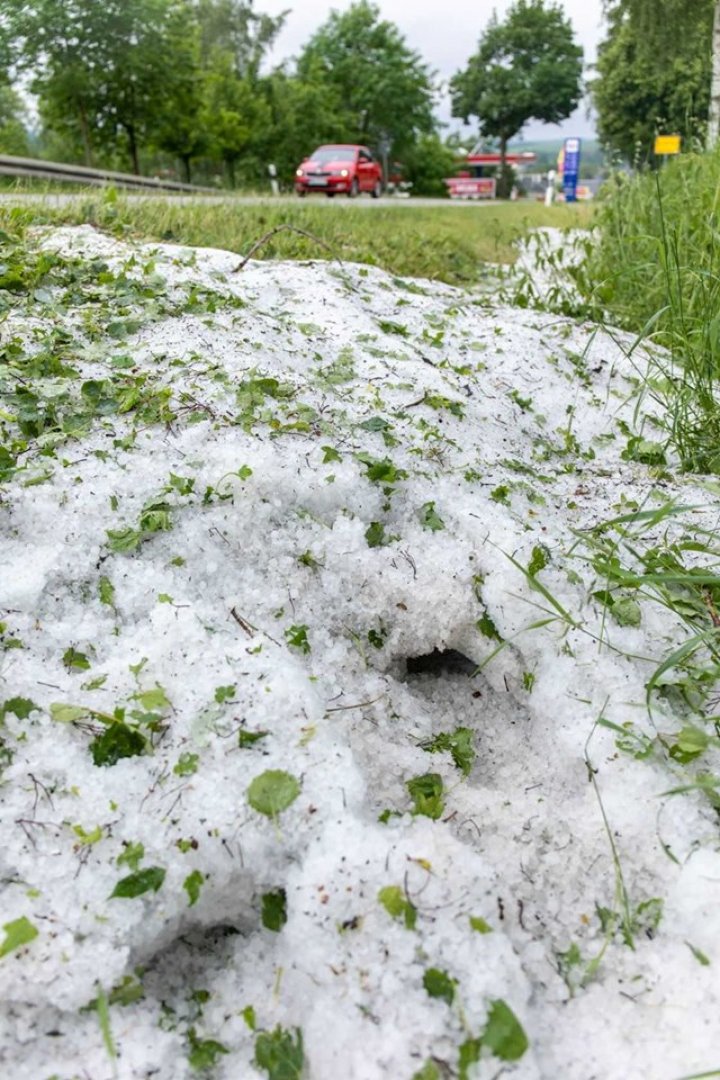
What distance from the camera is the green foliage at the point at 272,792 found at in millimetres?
1249

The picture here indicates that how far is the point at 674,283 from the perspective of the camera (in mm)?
3299

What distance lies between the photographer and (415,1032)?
103cm

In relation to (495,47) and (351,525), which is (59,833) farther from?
(495,47)

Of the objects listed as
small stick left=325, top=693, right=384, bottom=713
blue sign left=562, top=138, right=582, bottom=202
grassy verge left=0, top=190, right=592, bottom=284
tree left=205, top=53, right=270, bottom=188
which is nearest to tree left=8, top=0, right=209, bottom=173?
tree left=205, top=53, right=270, bottom=188

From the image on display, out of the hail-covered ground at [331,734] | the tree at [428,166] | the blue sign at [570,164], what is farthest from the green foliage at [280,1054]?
the tree at [428,166]

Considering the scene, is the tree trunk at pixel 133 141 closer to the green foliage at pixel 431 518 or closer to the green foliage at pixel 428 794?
the green foliage at pixel 431 518

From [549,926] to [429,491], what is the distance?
106 centimetres

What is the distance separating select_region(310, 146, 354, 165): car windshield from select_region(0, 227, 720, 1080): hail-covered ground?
1799 centimetres

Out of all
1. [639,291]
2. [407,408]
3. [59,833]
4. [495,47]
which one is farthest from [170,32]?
[495,47]

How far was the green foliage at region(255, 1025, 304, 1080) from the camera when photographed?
1032 millimetres

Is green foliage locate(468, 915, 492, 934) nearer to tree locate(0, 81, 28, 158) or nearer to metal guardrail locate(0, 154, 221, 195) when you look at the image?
metal guardrail locate(0, 154, 221, 195)

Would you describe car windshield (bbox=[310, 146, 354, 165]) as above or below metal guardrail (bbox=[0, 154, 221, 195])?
above

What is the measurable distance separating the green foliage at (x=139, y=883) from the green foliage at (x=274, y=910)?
16cm

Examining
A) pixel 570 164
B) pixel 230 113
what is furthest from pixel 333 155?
pixel 230 113
